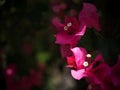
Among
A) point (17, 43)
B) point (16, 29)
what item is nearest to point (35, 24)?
point (16, 29)

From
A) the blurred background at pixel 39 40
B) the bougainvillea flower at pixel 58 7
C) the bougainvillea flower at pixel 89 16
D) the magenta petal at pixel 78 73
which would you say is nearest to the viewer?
the magenta petal at pixel 78 73

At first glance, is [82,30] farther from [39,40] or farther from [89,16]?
[39,40]

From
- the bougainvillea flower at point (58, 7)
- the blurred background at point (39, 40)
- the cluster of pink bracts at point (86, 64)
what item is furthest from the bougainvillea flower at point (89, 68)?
the bougainvillea flower at point (58, 7)

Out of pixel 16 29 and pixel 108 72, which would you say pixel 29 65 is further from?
pixel 108 72

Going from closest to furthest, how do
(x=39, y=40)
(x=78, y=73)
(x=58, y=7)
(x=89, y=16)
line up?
(x=78, y=73), (x=89, y=16), (x=58, y=7), (x=39, y=40)

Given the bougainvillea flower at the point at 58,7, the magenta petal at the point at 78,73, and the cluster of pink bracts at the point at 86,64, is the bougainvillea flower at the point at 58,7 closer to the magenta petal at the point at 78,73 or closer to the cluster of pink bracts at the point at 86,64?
the cluster of pink bracts at the point at 86,64

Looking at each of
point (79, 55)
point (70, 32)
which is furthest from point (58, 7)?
point (79, 55)
